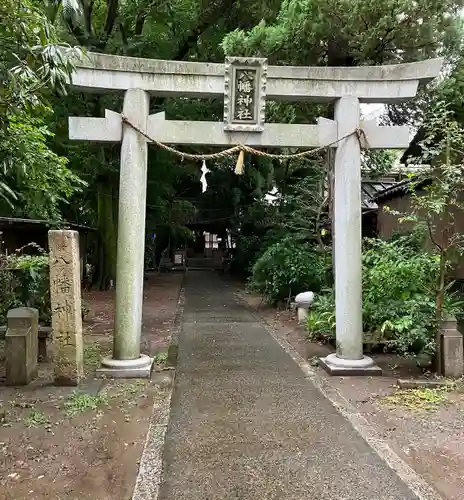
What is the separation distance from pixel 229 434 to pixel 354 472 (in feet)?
4.43

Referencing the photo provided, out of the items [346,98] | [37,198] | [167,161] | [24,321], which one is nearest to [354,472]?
[24,321]

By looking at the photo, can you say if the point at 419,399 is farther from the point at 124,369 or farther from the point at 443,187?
the point at 124,369

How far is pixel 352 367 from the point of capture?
725cm

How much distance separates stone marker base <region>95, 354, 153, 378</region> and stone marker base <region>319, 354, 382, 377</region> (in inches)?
109

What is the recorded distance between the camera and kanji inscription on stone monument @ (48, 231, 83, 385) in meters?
6.43

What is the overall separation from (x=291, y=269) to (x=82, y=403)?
8.99 meters

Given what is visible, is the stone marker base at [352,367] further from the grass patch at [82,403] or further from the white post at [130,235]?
the grass patch at [82,403]

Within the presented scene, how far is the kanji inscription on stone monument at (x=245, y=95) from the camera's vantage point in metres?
7.16

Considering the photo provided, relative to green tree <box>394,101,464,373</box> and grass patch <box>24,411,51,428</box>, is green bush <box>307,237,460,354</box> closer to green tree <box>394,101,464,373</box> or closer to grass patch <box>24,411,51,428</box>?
green tree <box>394,101,464,373</box>

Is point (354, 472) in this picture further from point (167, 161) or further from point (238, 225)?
point (238, 225)

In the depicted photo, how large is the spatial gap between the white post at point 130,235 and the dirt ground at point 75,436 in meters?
0.64

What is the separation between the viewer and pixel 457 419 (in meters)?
5.39

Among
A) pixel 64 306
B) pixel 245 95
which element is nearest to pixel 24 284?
pixel 64 306

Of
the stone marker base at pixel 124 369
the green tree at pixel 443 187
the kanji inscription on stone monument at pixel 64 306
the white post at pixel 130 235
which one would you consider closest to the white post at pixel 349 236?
the green tree at pixel 443 187
